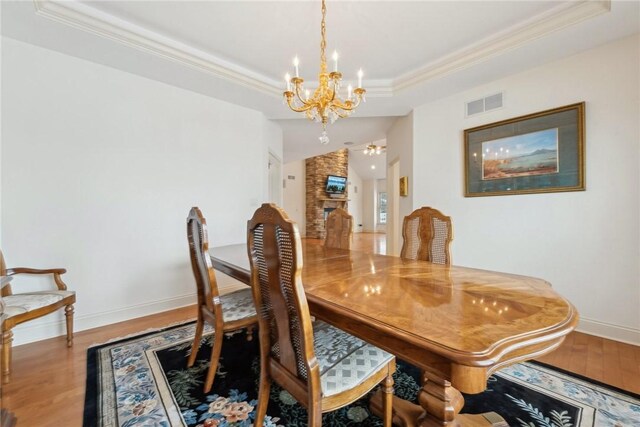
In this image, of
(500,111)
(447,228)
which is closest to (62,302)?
(447,228)

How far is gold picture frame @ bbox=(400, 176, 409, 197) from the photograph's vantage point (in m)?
3.78

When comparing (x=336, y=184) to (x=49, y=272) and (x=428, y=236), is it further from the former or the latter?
(x=49, y=272)

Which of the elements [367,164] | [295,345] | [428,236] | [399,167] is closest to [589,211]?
[428,236]

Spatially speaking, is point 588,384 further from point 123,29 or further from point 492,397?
point 123,29

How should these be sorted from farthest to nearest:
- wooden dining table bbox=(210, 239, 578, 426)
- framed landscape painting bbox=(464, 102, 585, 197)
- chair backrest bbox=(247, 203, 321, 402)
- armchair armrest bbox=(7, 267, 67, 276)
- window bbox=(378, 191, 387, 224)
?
window bbox=(378, 191, 387, 224) < framed landscape painting bbox=(464, 102, 585, 197) < armchair armrest bbox=(7, 267, 67, 276) < chair backrest bbox=(247, 203, 321, 402) < wooden dining table bbox=(210, 239, 578, 426)

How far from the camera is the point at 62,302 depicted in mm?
2006

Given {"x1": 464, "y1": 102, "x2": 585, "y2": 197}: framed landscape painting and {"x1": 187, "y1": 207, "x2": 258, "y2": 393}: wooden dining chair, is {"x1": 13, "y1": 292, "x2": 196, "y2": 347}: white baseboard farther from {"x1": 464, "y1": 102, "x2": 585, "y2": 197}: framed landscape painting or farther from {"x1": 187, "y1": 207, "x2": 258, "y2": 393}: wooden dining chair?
{"x1": 464, "y1": 102, "x2": 585, "y2": 197}: framed landscape painting

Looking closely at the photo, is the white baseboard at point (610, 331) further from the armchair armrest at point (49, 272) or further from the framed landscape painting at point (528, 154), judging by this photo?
the armchair armrest at point (49, 272)

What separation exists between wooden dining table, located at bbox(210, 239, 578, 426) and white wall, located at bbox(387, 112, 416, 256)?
2.36m

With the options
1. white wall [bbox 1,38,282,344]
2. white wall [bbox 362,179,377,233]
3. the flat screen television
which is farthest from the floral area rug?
white wall [bbox 362,179,377,233]

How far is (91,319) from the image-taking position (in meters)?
2.43

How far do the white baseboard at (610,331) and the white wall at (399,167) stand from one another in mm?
1978

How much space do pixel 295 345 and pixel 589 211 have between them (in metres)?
2.75

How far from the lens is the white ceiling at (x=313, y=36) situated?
1.96 meters
